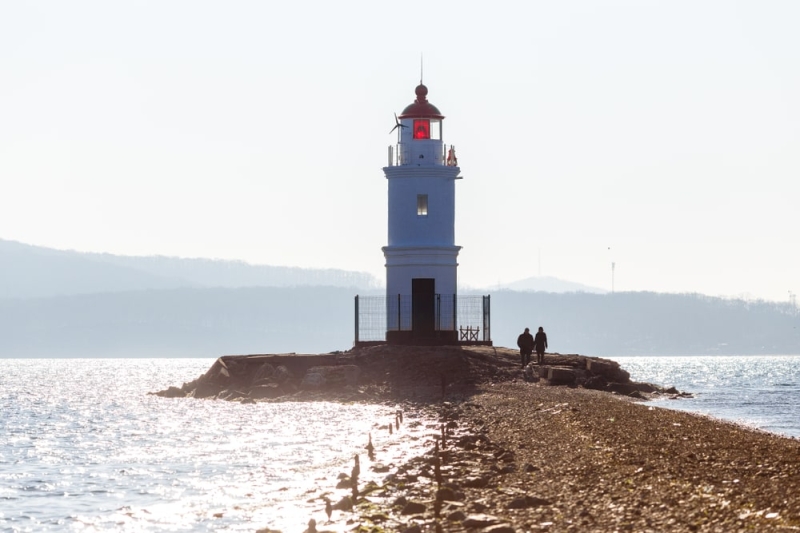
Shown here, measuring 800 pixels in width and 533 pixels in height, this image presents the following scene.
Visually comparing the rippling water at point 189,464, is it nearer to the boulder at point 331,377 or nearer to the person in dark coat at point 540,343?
the boulder at point 331,377

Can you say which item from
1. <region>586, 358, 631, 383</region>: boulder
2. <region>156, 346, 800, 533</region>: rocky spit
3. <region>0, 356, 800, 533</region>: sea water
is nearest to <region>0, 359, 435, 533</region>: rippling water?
<region>0, 356, 800, 533</region>: sea water

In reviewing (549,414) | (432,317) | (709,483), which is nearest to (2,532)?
(709,483)

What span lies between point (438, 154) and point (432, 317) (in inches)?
277

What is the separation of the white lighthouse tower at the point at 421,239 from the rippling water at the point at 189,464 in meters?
6.34

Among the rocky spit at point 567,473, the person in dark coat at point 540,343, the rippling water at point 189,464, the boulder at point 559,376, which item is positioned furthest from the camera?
the person in dark coat at point 540,343

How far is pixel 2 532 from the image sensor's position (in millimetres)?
22156

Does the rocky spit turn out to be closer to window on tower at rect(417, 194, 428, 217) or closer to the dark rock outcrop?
the dark rock outcrop

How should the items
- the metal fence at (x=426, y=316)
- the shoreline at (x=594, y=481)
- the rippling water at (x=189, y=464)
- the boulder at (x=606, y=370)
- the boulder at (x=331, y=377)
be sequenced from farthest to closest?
1. the metal fence at (x=426, y=316)
2. the boulder at (x=606, y=370)
3. the boulder at (x=331, y=377)
4. the rippling water at (x=189, y=464)
5. the shoreline at (x=594, y=481)

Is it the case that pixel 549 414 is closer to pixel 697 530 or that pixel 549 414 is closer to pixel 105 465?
pixel 105 465

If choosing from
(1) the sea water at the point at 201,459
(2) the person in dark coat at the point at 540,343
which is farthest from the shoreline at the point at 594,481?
(2) the person in dark coat at the point at 540,343

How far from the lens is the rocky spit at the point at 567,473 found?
16.1 metres

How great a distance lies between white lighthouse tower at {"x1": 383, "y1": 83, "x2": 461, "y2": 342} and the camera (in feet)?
166

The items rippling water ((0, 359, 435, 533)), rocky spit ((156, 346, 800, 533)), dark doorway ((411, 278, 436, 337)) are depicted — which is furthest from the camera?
dark doorway ((411, 278, 436, 337))

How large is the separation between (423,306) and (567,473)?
97.8 feet
